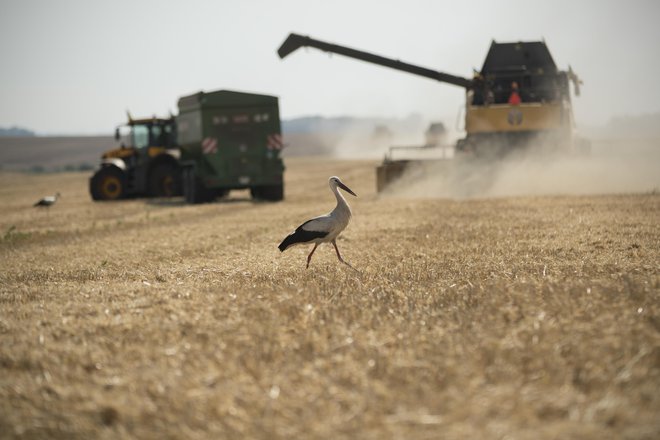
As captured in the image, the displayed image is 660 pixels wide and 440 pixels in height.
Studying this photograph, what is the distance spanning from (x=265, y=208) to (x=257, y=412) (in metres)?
19.2

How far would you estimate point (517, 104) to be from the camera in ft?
77.8

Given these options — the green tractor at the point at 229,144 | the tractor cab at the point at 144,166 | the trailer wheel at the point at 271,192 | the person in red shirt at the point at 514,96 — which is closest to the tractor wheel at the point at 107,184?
the tractor cab at the point at 144,166

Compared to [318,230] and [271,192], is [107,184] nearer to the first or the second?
[271,192]

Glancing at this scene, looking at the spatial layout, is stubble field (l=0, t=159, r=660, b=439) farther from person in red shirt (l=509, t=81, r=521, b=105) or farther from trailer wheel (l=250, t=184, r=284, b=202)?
trailer wheel (l=250, t=184, r=284, b=202)

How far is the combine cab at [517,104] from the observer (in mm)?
23656

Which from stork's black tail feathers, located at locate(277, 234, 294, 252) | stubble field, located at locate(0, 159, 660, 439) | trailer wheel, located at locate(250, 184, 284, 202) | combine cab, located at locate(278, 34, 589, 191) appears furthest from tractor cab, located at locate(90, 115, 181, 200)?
stork's black tail feathers, located at locate(277, 234, 294, 252)

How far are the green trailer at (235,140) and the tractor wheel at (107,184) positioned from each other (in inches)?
190

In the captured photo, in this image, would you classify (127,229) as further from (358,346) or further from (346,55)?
(358,346)

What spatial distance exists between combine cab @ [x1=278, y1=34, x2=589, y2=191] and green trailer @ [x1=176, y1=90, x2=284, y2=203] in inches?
221

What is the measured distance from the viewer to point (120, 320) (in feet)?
22.8

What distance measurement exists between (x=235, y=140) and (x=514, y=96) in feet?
27.4

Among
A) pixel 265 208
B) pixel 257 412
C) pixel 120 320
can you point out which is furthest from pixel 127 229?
pixel 257 412

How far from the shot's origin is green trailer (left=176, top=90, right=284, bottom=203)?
26172 mm

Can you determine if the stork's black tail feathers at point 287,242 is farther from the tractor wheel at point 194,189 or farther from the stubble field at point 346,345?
A: the tractor wheel at point 194,189
